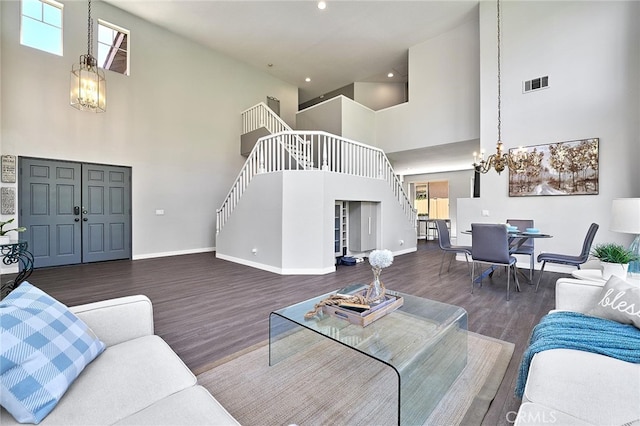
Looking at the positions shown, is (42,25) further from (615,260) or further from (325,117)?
(615,260)

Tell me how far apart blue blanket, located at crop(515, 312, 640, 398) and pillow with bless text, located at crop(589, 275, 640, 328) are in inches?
1.9

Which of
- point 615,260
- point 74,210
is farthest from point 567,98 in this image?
point 74,210

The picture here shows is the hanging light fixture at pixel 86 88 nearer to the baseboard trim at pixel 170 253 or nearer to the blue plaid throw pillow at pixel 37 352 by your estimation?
the baseboard trim at pixel 170 253

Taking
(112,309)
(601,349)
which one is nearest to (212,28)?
(112,309)

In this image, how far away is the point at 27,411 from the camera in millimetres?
917

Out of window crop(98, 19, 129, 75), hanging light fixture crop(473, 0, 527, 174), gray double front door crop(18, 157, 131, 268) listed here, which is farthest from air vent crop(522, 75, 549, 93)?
gray double front door crop(18, 157, 131, 268)

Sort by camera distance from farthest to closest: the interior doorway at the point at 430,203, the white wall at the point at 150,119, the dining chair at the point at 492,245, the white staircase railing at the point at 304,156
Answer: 1. the interior doorway at the point at 430,203
2. the white staircase railing at the point at 304,156
3. the white wall at the point at 150,119
4. the dining chair at the point at 492,245

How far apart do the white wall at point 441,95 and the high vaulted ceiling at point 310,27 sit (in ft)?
1.13

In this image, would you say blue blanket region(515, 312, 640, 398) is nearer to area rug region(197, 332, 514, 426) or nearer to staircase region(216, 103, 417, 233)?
area rug region(197, 332, 514, 426)

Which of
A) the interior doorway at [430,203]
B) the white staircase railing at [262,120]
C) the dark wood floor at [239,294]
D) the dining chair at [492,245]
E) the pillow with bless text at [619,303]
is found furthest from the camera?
the interior doorway at [430,203]

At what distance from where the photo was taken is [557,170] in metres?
5.09

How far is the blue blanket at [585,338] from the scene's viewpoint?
4.37ft

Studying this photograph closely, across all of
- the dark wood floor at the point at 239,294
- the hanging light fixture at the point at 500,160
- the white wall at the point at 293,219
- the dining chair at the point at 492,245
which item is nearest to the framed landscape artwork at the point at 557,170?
the hanging light fixture at the point at 500,160

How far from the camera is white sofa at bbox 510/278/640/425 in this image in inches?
41.1
